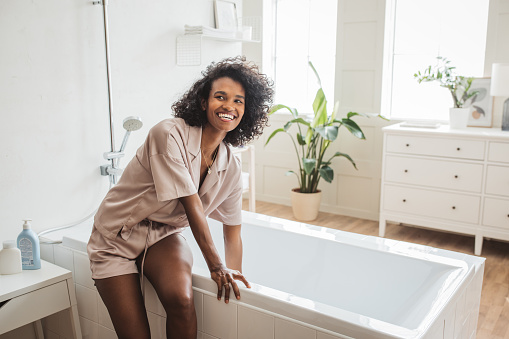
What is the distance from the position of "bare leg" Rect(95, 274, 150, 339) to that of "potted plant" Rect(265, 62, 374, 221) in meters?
2.25

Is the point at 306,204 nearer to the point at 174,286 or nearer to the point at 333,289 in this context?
the point at 333,289

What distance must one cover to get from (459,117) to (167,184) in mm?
2568

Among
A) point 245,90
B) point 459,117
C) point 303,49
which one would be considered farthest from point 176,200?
point 303,49

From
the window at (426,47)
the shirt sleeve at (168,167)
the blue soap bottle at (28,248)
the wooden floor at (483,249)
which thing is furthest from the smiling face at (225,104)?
the window at (426,47)

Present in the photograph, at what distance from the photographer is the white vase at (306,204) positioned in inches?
162

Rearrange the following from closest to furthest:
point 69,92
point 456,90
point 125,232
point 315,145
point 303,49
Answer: point 125,232 → point 69,92 → point 456,90 → point 315,145 → point 303,49

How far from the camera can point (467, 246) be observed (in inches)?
142

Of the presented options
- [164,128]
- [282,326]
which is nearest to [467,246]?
[282,326]

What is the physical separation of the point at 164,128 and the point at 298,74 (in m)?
3.12

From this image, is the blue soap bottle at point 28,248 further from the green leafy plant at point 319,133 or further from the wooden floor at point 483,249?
the green leafy plant at point 319,133

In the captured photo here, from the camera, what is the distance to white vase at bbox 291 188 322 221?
412cm

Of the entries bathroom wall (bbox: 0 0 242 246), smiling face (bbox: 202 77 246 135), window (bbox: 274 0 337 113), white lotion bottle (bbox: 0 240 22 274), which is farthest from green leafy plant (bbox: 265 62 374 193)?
white lotion bottle (bbox: 0 240 22 274)

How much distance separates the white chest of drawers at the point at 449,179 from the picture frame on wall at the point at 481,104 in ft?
0.44

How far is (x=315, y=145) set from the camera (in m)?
4.04
